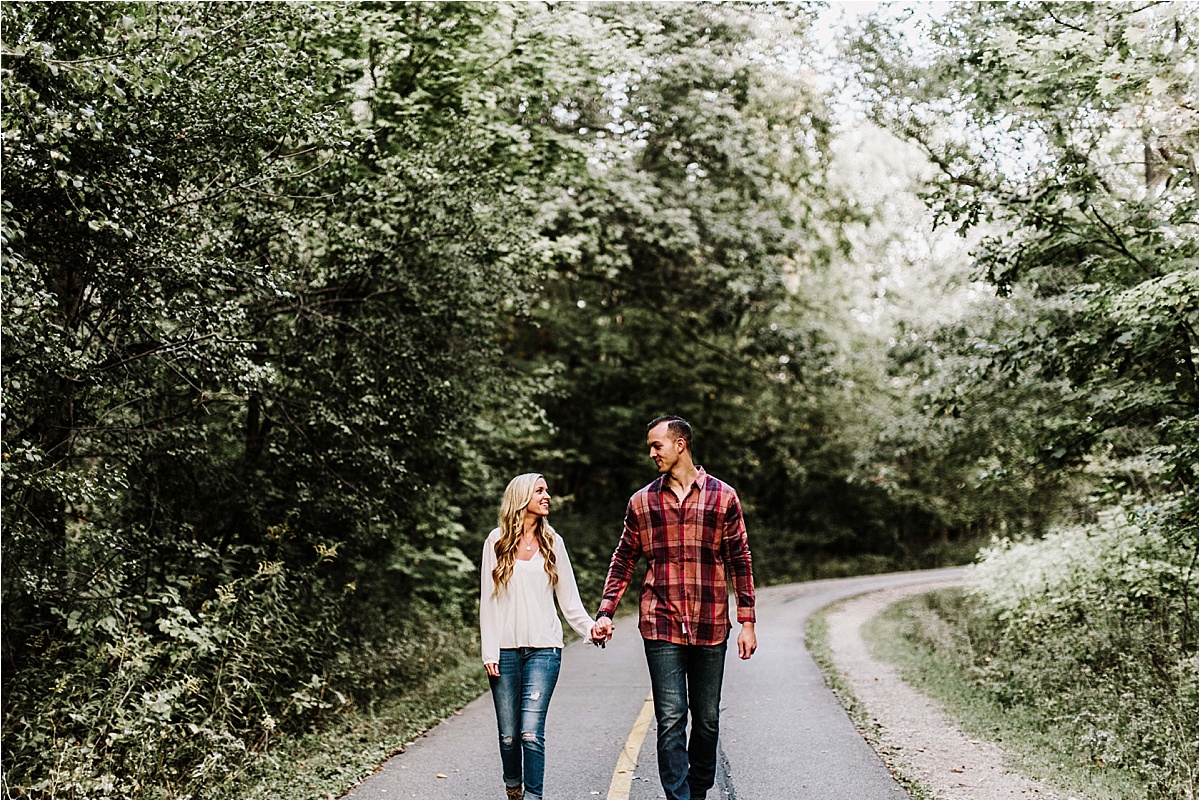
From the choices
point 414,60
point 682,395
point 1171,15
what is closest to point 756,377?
point 682,395

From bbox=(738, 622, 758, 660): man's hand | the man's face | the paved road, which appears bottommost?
the paved road

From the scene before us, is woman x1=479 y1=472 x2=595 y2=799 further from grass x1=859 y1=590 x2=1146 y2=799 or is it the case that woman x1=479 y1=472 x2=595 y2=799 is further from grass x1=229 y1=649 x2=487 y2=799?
grass x1=859 y1=590 x2=1146 y2=799

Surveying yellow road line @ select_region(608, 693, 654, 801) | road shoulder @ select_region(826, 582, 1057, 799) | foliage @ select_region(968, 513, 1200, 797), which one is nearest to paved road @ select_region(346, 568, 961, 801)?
yellow road line @ select_region(608, 693, 654, 801)

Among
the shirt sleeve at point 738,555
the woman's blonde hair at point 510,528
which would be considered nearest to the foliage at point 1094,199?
the shirt sleeve at point 738,555

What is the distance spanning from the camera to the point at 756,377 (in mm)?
28156

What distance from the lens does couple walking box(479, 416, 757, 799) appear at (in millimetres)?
5258

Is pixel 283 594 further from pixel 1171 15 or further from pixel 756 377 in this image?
pixel 756 377

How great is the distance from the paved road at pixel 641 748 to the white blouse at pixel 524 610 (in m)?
1.50

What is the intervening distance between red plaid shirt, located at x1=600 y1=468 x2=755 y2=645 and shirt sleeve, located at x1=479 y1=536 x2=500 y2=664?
676mm

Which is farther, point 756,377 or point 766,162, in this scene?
point 756,377

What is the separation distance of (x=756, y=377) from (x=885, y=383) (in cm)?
817

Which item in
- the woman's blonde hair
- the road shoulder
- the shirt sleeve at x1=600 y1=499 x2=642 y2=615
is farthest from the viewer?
the road shoulder

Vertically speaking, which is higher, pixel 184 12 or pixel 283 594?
pixel 184 12

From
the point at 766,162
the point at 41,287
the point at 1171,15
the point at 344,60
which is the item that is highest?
the point at 766,162
